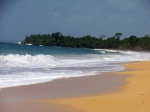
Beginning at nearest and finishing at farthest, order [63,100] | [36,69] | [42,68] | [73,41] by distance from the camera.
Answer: [63,100] → [36,69] → [42,68] → [73,41]

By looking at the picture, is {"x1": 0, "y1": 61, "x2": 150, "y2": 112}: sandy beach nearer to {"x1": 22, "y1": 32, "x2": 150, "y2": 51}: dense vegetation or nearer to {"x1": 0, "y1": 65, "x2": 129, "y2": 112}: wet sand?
{"x1": 0, "y1": 65, "x2": 129, "y2": 112}: wet sand

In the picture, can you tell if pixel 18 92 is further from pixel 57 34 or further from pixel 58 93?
pixel 57 34

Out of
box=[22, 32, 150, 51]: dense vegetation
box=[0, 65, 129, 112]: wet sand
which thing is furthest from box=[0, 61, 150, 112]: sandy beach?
box=[22, 32, 150, 51]: dense vegetation

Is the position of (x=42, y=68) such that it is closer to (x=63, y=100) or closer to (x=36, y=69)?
(x=36, y=69)

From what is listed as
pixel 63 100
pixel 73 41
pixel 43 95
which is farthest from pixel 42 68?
pixel 73 41

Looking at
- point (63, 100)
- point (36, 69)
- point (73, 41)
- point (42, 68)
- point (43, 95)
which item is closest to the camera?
point (63, 100)

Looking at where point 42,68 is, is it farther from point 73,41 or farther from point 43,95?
point 73,41

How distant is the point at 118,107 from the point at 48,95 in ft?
7.57

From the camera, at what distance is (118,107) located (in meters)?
6.16

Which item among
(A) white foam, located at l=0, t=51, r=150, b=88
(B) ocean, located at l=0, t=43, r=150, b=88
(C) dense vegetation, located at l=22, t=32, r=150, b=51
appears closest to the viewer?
(A) white foam, located at l=0, t=51, r=150, b=88

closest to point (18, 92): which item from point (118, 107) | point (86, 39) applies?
point (118, 107)

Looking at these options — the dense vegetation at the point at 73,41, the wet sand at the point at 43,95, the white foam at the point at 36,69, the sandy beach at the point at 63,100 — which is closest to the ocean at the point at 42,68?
the white foam at the point at 36,69

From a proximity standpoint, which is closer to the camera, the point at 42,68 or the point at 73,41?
the point at 42,68

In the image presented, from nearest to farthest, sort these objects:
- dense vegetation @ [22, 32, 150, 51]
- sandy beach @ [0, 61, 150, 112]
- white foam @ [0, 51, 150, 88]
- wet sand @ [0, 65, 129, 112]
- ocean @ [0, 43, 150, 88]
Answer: sandy beach @ [0, 61, 150, 112]
wet sand @ [0, 65, 129, 112]
white foam @ [0, 51, 150, 88]
ocean @ [0, 43, 150, 88]
dense vegetation @ [22, 32, 150, 51]
